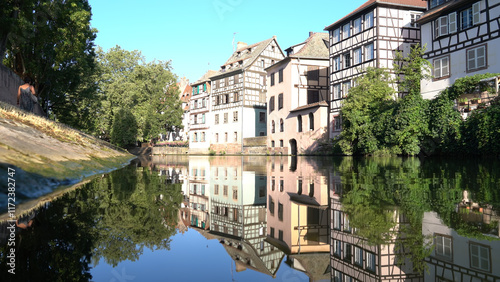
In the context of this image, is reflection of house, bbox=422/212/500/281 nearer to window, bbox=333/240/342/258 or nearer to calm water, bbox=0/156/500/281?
calm water, bbox=0/156/500/281

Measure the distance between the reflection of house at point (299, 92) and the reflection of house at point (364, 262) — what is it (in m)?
33.7

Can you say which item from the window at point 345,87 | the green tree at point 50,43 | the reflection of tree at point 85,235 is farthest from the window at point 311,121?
the reflection of tree at point 85,235

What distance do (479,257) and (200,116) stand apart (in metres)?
58.5

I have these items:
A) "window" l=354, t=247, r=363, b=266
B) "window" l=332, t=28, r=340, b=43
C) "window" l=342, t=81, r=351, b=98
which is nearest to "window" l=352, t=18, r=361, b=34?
"window" l=332, t=28, r=340, b=43

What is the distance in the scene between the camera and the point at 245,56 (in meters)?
53.3

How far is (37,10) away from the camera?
20.2m

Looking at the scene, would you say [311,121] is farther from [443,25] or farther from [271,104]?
[443,25]

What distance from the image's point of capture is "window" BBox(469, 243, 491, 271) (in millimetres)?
2259

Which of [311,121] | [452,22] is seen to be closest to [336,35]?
[311,121]

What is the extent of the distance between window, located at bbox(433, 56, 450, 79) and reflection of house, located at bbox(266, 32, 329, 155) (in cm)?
1343

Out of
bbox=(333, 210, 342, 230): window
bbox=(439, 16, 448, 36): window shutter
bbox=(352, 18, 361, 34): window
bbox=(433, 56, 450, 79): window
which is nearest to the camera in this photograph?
bbox=(333, 210, 342, 230): window

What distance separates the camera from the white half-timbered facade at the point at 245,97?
4962cm

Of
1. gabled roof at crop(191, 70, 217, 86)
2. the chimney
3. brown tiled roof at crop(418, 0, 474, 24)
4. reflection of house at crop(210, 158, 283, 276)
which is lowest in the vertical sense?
reflection of house at crop(210, 158, 283, 276)

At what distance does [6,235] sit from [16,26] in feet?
61.5
